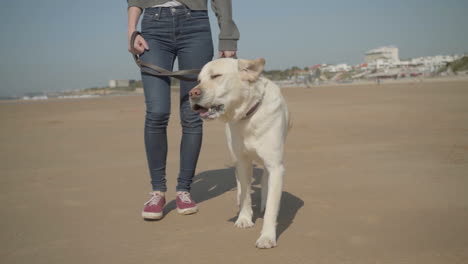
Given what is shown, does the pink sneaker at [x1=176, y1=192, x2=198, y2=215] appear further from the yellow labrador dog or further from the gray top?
the gray top

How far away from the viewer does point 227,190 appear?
15.5 feet

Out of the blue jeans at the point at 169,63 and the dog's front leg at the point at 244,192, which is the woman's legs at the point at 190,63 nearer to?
the blue jeans at the point at 169,63

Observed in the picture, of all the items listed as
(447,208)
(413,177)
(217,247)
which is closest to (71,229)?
(217,247)

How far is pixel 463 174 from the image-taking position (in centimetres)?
470

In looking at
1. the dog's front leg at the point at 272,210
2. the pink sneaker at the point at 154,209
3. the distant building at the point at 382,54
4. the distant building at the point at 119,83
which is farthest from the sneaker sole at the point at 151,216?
the distant building at the point at 382,54

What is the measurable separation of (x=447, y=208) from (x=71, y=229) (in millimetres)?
3429

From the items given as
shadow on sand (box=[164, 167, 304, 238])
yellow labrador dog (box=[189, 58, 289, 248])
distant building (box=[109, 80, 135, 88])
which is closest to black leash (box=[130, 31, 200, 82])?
yellow labrador dog (box=[189, 58, 289, 248])

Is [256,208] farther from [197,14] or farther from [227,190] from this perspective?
[197,14]

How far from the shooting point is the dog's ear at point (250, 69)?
296 cm

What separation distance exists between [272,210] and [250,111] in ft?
2.62

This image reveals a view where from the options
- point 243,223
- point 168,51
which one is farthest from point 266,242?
point 168,51

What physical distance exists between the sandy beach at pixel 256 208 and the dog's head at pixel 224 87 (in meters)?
1.05

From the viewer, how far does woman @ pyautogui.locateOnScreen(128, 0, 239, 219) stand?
12.3ft

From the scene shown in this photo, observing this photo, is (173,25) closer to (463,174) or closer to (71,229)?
(71,229)
